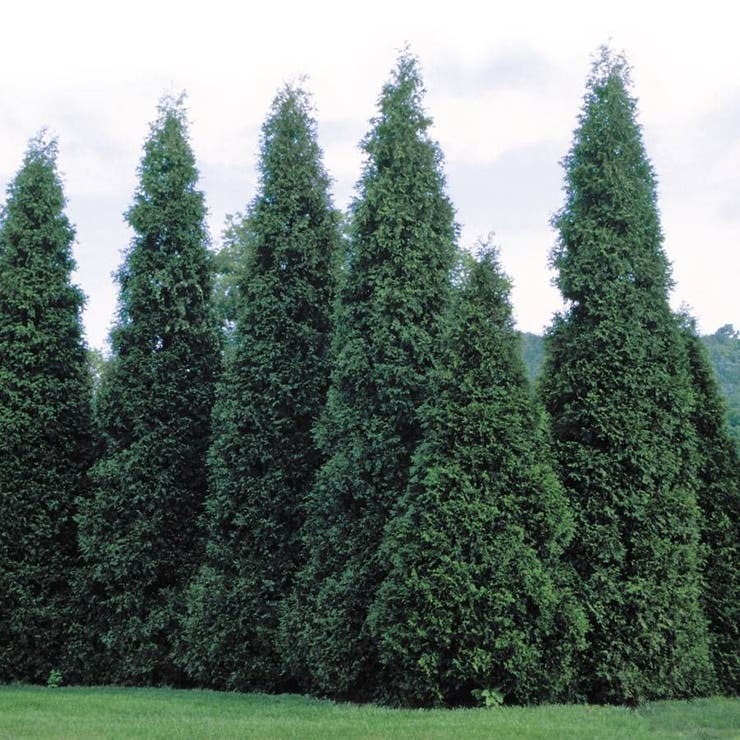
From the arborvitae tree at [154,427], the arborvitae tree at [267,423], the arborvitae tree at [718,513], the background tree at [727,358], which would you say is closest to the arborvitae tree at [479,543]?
the arborvitae tree at [267,423]

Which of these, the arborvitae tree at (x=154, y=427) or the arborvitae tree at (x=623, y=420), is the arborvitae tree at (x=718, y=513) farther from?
the arborvitae tree at (x=154, y=427)

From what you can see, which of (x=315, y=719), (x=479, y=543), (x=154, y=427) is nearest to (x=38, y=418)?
(x=154, y=427)

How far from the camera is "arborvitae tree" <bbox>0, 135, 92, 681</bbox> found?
16.2m

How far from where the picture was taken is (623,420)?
13602 millimetres

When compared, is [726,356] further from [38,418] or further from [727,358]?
[38,418]

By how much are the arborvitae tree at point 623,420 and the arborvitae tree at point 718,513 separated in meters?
0.41

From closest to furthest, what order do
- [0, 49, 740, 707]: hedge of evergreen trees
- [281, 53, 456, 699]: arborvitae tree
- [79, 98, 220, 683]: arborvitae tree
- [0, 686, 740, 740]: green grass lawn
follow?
1. [0, 686, 740, 740]: green grass lawn
2. [0, 49, 740, 707]: hedge of evergreen trees
3. [281, 53, 456, 699]: arborvitae tree
4. [79, 98, 220, 683]: arborvitae tree

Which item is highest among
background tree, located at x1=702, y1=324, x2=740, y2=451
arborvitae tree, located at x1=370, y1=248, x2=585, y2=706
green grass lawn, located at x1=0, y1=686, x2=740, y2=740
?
background tree, located at x1=702, y1=324, x2=740, y2=451

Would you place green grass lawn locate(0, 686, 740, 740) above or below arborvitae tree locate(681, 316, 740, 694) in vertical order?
below

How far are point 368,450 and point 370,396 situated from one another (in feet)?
2.77

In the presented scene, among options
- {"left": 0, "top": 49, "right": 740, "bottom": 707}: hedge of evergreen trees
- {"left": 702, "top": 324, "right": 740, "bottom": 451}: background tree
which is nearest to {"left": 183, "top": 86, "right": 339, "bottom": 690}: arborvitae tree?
{"left": 0, "top": 49, "right": 740, "bottom": 707}: hedge of evergreen trees

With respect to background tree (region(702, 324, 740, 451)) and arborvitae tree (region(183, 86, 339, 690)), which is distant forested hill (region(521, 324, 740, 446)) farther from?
arborvitae tree (region(183, 86, 339, 690))

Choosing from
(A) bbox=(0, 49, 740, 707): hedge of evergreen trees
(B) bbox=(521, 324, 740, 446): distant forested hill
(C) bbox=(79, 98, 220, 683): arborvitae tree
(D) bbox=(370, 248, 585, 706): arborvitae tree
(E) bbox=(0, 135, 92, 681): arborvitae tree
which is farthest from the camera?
(B) bbox=(521, 324, 740, 446): distant forested hill

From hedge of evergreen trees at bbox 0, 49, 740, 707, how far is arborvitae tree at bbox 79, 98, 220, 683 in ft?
0.17
